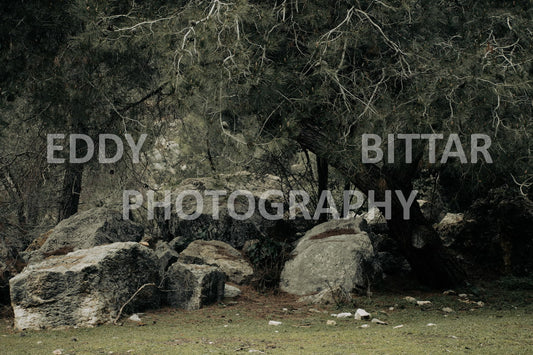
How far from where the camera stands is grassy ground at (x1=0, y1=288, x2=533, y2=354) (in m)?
5.37

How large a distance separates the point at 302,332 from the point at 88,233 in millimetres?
4975

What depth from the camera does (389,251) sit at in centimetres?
1121

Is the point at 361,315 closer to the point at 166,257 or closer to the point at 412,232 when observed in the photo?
the point at 412,232

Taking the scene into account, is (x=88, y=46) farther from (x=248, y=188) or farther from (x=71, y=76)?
(x=248, y=188)

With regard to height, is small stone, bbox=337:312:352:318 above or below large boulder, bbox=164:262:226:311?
below

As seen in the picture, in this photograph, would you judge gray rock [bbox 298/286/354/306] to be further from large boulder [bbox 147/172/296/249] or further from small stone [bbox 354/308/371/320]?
large boulder [bbox 147/172/296/249]

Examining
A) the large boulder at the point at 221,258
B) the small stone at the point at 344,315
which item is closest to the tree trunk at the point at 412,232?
the large boulder at the point at 221,258

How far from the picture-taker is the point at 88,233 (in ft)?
32.8

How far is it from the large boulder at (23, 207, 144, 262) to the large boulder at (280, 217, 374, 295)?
2933 millimetres

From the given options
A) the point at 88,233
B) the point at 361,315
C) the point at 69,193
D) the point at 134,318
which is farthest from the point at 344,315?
the point at 69,193

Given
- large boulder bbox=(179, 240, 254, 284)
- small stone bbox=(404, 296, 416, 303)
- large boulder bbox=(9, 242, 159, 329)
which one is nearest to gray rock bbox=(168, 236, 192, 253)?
large boulder bbox=(179, 240, 254, 284)

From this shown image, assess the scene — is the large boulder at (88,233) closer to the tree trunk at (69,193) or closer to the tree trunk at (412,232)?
the tree trunk at (69,193)

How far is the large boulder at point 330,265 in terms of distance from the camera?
29.8ft

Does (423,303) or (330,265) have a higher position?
(330,265)
